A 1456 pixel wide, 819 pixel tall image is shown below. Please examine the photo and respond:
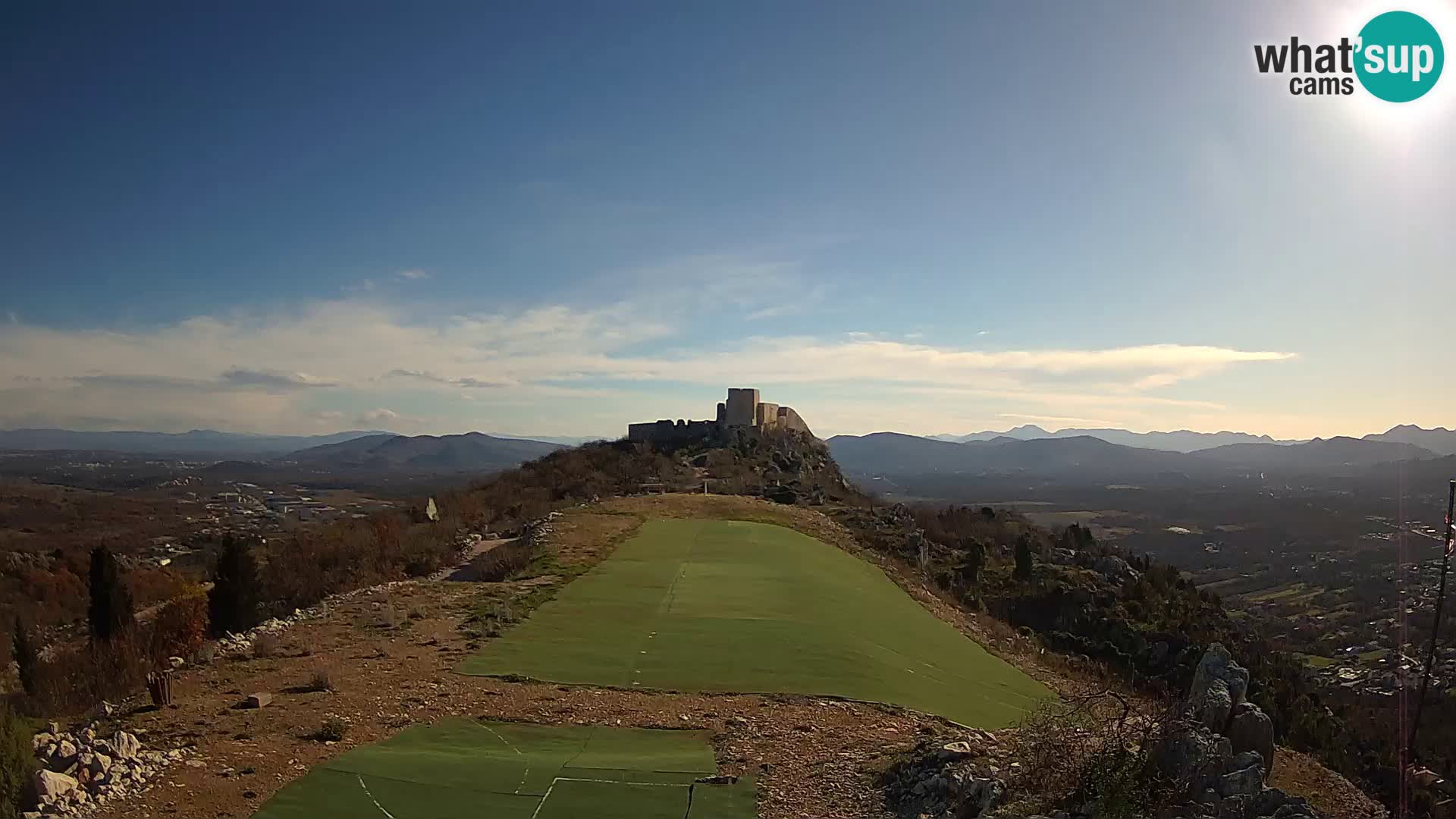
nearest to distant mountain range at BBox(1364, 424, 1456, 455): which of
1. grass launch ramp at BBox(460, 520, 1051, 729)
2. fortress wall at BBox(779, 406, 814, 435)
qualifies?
fortress wall at BBox(779, 406, 814, 435)

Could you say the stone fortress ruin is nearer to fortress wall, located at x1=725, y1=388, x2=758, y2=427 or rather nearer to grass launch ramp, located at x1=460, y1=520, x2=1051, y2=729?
fortress wall, located at x1=725, y1=388, x2=758, y2=427

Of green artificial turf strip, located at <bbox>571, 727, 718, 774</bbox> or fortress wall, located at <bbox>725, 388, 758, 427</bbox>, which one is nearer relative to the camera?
green artificial turf strip, located at <bbox>571, 727, 718, 774</bbox>

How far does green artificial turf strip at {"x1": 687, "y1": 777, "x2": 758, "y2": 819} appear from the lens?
278 inches

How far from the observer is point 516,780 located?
760 centimetres

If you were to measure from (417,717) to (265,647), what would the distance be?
409cm

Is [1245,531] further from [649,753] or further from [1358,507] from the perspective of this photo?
[649,753]

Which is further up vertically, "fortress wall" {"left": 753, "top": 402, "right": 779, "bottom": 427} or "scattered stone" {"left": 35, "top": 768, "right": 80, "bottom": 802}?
"fortress wall" {"left": 753, "top": 402, "right": 779, "bottom": 427}

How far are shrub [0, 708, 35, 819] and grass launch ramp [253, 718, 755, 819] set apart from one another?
174cm

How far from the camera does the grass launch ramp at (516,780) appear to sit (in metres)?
6.90

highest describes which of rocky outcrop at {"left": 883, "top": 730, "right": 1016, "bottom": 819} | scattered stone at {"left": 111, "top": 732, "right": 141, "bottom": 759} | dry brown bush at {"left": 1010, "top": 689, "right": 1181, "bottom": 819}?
dry brown bush at {"left": 1010, "top": 689, "right": 1181, "bottom": 819}

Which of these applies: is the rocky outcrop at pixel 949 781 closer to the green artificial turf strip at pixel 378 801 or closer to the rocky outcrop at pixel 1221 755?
the rocky outcrop at pixel 1221 755

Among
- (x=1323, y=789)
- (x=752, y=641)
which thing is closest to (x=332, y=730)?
(x=752, y=641)

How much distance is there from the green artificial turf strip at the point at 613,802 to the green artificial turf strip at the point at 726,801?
98 millimetres

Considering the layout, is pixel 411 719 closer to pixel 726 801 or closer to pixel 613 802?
pixel 613 802
